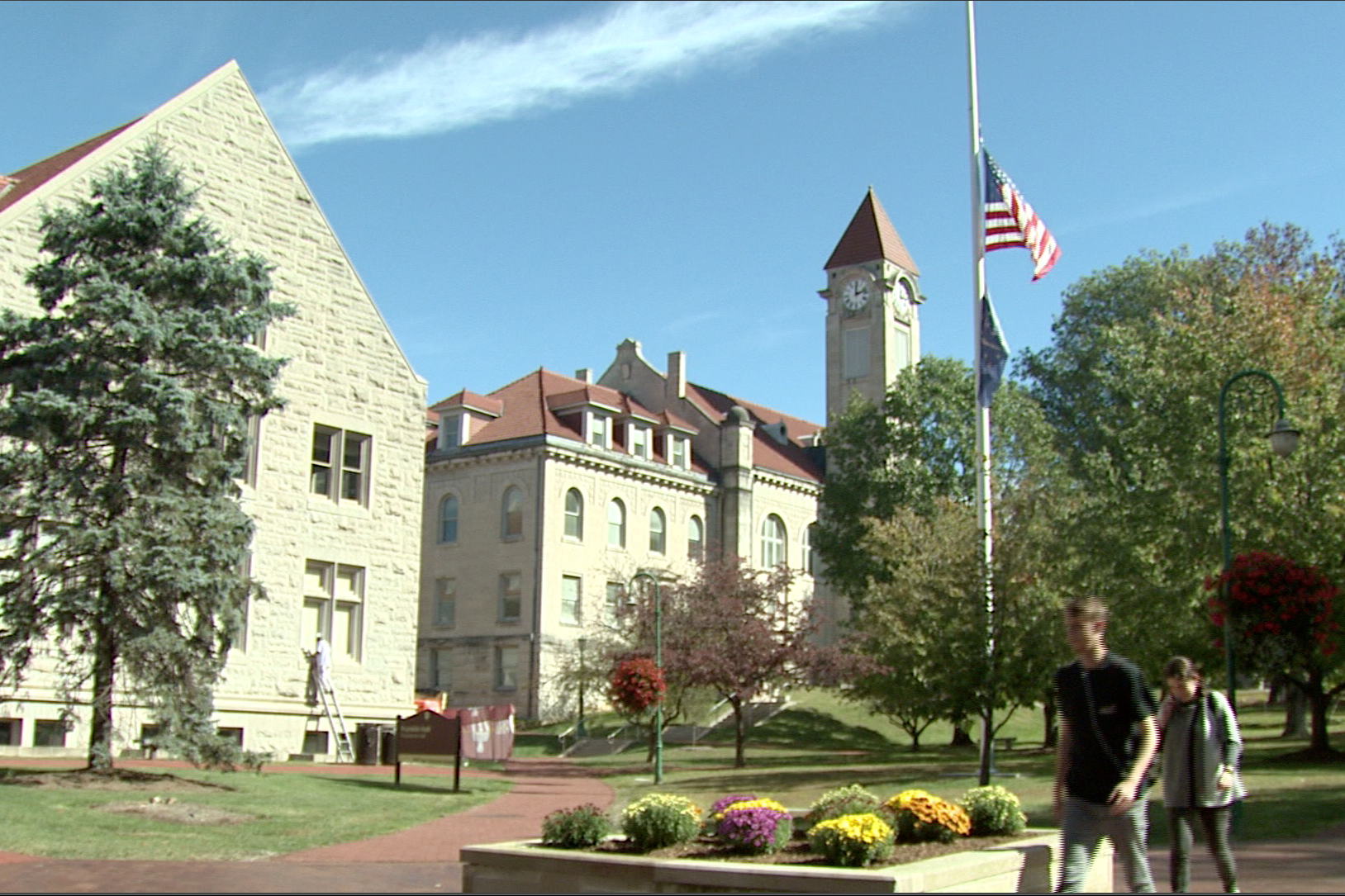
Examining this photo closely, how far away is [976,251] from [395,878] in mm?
21081

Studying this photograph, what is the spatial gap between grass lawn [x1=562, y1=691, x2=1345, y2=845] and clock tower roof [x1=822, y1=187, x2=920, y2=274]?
27.6m

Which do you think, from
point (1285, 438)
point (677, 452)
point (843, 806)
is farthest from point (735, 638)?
point (843, 806)

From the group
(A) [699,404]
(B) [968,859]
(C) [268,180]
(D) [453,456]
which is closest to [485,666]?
(D) [453,456]

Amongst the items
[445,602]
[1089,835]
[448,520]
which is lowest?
[1089,835]

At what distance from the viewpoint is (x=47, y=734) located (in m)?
26.7

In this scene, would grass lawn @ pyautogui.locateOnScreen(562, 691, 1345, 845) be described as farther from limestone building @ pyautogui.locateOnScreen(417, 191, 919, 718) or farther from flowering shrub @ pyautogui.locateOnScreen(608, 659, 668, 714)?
limestone building @ pyautogui.locateOnScreen(417, 191, 919, 718)

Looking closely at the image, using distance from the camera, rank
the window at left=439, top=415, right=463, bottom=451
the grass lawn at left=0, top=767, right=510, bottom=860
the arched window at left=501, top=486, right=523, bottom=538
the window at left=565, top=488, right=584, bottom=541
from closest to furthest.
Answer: the grass lawn at left=0, top=767, right=510, bottom=860
the arched window at left=501, top=486, right=523, bottom=538
the window at left=565, top=488, right=584, bottom=541
the window at left=439, top=415, right=463, bottom=451

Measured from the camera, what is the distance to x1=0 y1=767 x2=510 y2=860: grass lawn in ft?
50.4

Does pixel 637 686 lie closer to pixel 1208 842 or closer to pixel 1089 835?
pixel 1208 842

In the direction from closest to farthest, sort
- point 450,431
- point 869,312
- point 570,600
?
point 570,600 → point 450,431 → point 869,312

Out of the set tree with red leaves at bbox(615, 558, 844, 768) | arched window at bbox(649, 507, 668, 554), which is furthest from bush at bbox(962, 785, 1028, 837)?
arched window at bbox(649, 507, 668, 554)

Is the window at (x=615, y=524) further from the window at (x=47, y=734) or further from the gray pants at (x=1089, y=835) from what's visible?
the gray pants at (x=1089, y=835)

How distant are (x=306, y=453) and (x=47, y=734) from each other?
8729 millimetres

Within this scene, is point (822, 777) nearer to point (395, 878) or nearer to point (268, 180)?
point (395, 878)
